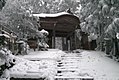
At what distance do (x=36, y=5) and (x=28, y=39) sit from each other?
1947 centimetres

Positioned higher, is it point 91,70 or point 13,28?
point 13,28

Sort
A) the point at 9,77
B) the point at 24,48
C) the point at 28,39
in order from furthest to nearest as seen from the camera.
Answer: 1. the point at 28,39
2. the point at 24,48
3. the point at 9,77

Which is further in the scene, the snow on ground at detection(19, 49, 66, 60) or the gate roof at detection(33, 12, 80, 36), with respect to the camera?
the gate roof at detection(33, 12, 80, 36)

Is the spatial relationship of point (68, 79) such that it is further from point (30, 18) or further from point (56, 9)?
point (56, 9)

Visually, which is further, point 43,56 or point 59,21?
point 59,21

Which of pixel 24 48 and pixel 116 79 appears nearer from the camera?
pixel 116 79

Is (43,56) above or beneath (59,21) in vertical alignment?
beneath

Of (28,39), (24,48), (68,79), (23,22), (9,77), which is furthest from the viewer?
(28,39)

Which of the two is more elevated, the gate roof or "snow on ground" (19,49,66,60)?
the gate roof

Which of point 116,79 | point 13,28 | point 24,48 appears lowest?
point 116,79

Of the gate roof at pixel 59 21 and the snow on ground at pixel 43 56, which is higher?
the gate roof at pixel 59 21

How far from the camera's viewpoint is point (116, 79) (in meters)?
6.65

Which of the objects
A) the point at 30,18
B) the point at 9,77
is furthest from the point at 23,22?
the point at 9,77

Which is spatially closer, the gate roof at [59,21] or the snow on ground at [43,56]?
the snow on ground at [43,56]
